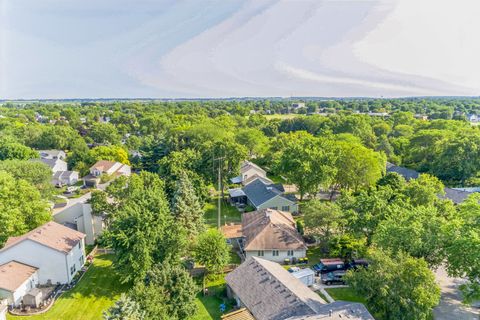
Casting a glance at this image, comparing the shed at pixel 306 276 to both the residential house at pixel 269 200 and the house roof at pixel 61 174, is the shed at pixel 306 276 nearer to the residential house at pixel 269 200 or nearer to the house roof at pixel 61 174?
the residential house at pixel 269 200

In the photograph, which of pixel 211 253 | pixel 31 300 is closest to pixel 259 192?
pixel 211 253

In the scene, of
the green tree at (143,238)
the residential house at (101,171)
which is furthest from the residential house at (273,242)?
the residential house at (101,171)

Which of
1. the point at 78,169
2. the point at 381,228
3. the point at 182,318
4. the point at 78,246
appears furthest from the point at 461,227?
the point at 78,169

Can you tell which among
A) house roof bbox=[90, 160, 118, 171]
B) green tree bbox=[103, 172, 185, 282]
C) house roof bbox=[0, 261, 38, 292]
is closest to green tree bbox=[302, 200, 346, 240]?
green tree bbox=[103, 172, 185, 282]

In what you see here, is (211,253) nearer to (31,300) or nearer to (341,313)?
(341,313)

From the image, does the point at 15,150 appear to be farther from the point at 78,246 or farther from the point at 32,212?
the point at 78,246

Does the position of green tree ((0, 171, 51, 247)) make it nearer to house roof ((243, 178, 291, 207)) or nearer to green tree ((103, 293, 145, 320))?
green tree ((103, 293, 145, 320))
